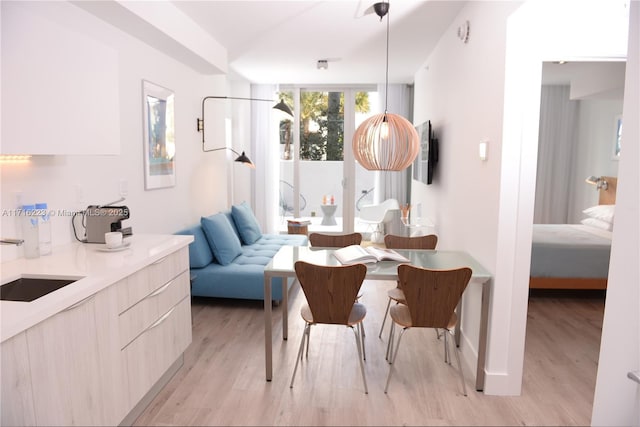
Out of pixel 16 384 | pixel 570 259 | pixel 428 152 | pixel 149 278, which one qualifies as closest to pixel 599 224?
pixel 570 259

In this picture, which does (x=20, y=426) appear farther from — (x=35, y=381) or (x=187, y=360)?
(x=187, y=360)

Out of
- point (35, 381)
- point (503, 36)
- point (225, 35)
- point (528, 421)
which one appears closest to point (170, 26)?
point (225, 35)

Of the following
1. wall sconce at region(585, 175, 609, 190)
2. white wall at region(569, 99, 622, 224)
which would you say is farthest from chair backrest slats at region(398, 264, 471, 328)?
white wall at region(569, 99, 622, 224)

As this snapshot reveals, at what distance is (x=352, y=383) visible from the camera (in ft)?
9.00

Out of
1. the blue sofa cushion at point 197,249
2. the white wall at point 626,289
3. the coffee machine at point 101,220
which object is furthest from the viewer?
the blue sofa cushion at point 197,249

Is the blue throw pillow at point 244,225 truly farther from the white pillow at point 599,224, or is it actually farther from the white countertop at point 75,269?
the white pillow at point 599,224

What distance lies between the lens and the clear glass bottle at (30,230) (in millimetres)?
2170

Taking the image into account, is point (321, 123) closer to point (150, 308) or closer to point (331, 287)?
point (331, 287)

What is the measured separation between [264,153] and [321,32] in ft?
10.9

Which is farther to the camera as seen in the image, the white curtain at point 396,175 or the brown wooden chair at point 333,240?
the white curtain at point 396,175

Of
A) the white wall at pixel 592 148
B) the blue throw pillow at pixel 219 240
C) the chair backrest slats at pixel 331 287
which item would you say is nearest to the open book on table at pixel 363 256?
the chair backrest slats at pixel 331 287

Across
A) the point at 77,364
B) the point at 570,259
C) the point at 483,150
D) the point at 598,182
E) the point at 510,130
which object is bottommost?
the point at 570,259

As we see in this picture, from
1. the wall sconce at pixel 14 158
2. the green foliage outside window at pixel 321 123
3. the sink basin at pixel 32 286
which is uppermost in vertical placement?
the green foliage outside window at pixel 321 123

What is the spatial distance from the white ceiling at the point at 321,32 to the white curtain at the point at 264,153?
1077mm
